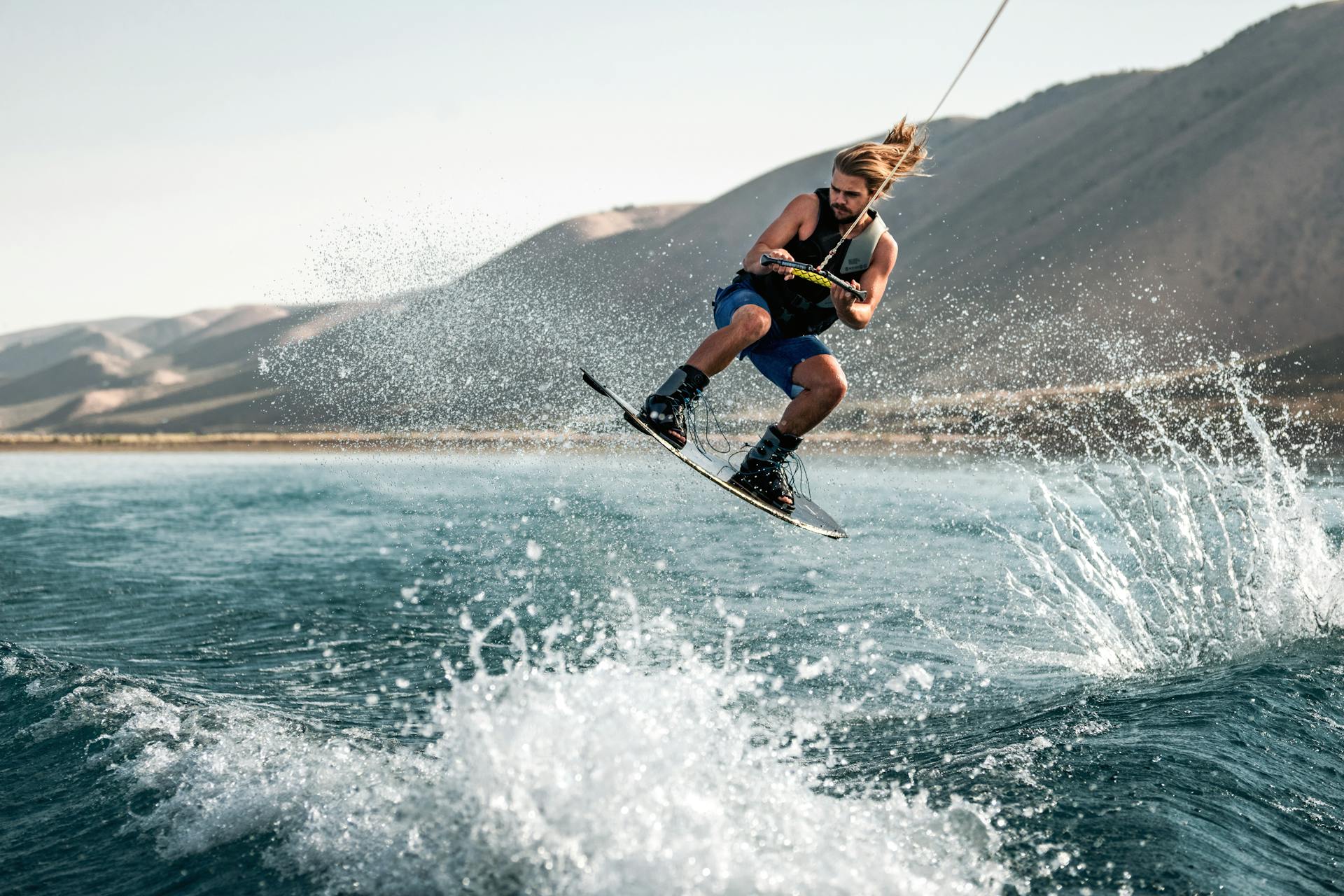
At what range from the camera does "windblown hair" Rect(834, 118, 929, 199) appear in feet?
20.5

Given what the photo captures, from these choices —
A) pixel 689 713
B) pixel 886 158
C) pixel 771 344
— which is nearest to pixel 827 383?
pixel 771 344

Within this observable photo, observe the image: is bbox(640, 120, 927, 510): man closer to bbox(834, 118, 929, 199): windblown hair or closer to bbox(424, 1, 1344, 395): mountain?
bbox(834, 118, 929, 199): windblown hair

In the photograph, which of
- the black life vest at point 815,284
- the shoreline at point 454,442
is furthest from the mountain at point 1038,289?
the black life vest at point 815,284

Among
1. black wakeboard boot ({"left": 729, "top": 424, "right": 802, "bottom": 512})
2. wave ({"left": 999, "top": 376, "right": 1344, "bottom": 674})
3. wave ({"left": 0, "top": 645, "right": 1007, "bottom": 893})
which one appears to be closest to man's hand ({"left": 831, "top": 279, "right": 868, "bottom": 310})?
black wakeboard boot ({"left": 729, "top": 424, "right": 802, "bottom": 512})

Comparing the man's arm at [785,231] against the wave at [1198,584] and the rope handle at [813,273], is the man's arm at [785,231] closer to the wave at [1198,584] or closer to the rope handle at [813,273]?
the rope handle at [813,273]

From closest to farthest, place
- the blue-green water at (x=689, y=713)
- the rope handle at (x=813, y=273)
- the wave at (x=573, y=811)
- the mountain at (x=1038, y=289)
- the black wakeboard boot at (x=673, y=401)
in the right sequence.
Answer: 1. the wave at (x=573, y=811)
2. the blue-green water at (x=689, y=713)
3. the rope handle at (x=813, y=273)
4. the black wakeboard boot at (x=673, y=401)
5. the mountain at (x=1038, y=289)

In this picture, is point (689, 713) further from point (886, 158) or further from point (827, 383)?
point (886, 158)

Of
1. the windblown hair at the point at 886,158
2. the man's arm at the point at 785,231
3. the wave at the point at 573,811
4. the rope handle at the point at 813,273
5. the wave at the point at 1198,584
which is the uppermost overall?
the windblown hair at the point at 886,158

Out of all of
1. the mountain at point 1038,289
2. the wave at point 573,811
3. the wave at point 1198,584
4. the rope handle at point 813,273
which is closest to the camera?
the wave at point 573,811

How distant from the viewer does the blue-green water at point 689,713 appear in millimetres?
4031

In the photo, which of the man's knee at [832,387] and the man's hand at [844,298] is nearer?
the man's hand at [844,298]

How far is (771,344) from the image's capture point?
6.90 meters

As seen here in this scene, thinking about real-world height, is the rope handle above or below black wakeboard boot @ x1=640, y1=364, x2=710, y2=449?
above

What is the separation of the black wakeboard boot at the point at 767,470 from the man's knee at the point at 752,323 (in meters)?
0.77
